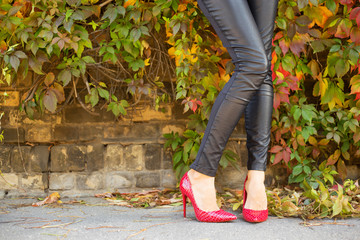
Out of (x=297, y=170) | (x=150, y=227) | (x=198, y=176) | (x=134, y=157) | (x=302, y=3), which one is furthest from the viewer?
(x=134, y=157)

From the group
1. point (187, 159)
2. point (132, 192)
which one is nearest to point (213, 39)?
point (187, 159)

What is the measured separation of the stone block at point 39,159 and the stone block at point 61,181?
8 cm

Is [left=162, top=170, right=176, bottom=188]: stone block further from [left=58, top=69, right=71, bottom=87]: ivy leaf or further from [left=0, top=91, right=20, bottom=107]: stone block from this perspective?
[left=0, top=91, right=20, bottom=107]: stone block

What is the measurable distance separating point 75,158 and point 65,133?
19 cm

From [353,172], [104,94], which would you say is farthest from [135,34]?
[353,172]

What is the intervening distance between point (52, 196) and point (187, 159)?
921 mm

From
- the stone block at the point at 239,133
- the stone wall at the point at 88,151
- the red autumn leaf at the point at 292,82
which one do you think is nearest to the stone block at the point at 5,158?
the stone wall at the point at 88,151

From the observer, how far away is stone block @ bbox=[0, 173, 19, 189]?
108 inches

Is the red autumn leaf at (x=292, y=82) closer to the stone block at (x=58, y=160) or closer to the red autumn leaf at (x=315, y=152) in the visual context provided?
the red autumn leaf at (x=315, y=152)

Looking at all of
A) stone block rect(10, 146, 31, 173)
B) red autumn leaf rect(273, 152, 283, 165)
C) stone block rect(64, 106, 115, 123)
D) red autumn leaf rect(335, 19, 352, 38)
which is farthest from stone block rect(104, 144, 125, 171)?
red autumn leaf rect(335, 19, 352, 38)

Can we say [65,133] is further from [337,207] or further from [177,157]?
[337,207]

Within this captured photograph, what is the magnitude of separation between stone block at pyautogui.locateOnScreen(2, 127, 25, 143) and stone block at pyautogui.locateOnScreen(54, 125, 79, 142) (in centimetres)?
23

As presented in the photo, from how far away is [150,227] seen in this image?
1840 mm

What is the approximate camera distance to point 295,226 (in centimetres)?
186
